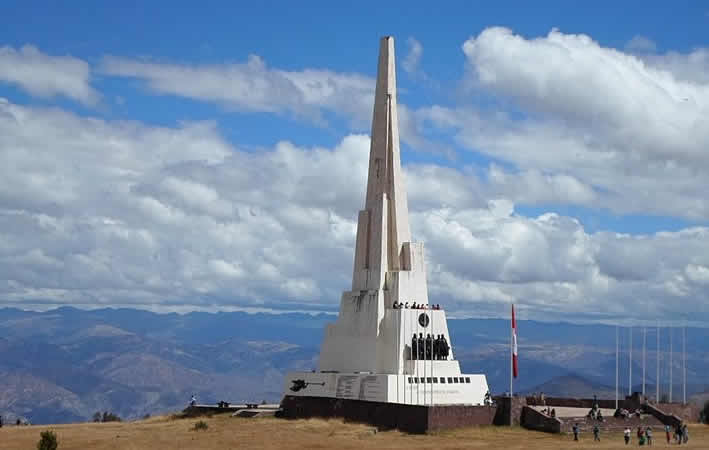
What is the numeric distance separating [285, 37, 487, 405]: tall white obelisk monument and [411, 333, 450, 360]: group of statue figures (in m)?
0.09

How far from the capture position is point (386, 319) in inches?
2756

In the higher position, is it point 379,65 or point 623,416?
point 379,65

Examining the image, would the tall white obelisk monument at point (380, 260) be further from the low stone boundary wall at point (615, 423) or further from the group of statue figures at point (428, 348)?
the low stone boundary wall at point (615, 423)

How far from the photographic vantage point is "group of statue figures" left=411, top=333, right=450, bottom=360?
67812 mm

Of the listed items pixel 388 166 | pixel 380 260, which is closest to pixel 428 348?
pixel 380 260

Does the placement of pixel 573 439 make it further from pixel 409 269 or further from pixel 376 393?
pixel 409 269

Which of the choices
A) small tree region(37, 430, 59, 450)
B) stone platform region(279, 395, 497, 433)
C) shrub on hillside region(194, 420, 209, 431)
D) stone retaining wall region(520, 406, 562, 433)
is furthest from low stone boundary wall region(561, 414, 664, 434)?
small tree region(37, 430, 59, 450)

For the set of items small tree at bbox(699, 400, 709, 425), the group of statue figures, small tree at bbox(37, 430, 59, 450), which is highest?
the group of statue figures

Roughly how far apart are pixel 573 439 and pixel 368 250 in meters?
20.6

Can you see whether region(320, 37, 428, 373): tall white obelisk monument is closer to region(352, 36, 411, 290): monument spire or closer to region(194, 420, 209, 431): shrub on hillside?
region(352, 36, 411, 290): monument spire

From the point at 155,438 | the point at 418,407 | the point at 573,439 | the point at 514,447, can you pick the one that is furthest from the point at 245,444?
the point at 573,439

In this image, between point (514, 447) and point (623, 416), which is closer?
point (514, 447)

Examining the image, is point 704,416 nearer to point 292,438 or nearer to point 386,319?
point 386,319

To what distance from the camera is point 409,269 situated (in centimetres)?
7138
